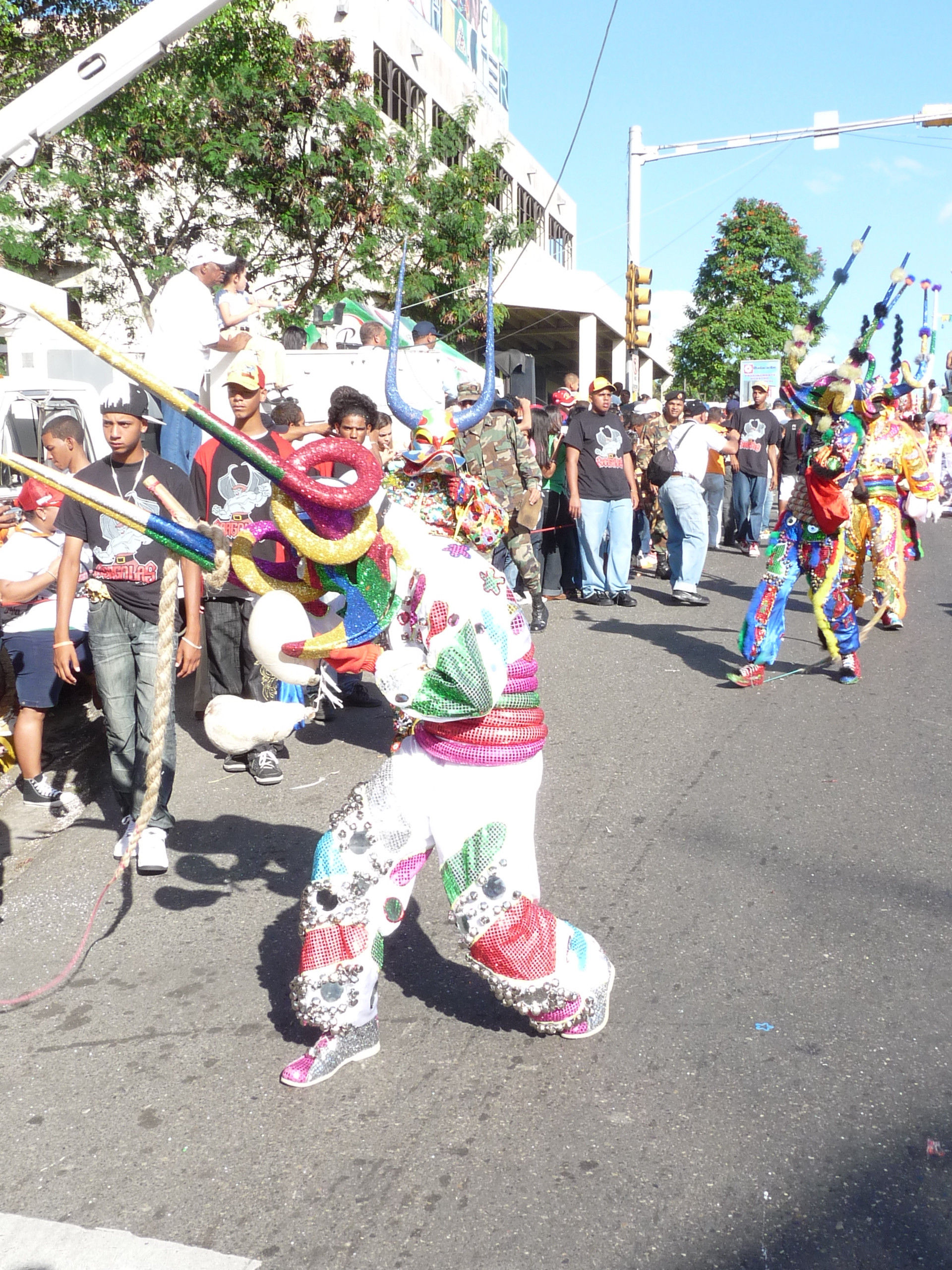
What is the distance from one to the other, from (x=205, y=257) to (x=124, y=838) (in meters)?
3.47

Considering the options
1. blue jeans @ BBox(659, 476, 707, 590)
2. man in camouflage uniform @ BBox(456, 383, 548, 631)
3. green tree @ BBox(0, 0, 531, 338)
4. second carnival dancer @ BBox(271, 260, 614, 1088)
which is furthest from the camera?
green tree @ BBox(0, 0, 531, 338)

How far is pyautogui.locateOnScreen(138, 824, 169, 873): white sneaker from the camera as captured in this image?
4.66 meters

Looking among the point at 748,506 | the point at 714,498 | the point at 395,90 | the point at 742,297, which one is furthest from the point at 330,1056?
the point at 742,297

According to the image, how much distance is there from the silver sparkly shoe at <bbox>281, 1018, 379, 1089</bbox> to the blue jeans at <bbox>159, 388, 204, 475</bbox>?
4384mm

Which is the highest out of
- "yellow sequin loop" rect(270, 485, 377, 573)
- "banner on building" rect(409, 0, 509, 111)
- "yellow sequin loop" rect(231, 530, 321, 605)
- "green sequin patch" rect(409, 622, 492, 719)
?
"banner on building" rect(409, 0, 509, 111)

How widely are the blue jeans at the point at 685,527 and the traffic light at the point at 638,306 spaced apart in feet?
18.3

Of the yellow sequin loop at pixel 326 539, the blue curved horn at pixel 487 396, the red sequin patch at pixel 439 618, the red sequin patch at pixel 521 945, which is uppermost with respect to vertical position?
the blue curved horn at pixel 487 396

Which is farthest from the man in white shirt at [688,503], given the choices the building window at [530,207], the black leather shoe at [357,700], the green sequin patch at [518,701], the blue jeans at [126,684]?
the building window at [530,207]

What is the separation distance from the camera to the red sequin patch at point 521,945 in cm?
307

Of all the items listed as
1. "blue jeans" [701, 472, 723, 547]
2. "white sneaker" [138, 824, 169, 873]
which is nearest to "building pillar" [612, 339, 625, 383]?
"blue jeans" [701, 472, 723, 547]

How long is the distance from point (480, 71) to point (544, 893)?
33542mm

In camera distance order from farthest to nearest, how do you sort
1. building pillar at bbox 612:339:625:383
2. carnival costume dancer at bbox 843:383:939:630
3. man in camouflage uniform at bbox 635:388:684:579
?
building pillar at bbox 612:339:625:383, man in camouflage uniform at bbox 635:388:684:579, carnival costume dancer at bbox 843:383:939:630

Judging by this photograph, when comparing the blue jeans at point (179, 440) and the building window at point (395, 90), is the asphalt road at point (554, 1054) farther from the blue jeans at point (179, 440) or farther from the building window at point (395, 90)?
the building window at point (395, 90)

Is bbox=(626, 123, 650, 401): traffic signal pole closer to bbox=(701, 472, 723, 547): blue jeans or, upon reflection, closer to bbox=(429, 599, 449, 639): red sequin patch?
bbox=(701, 472, 723, 547): blue jeans
